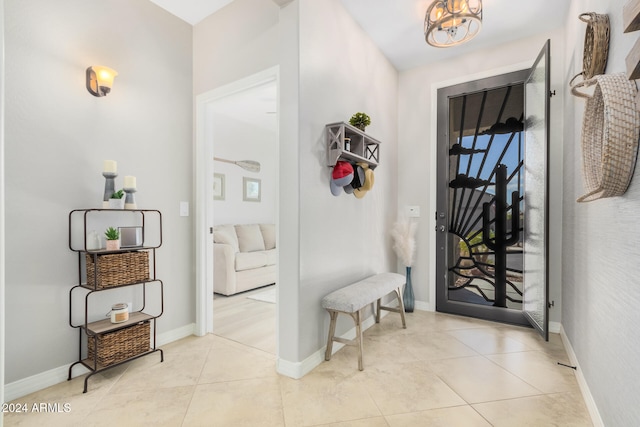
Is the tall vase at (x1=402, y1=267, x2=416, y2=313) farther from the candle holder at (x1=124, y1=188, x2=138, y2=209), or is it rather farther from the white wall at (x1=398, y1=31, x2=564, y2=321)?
the candle holder at (x1=124, y1=188, x2=138, y2=209)

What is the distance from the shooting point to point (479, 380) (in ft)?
6.39

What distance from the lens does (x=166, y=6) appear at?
253 cm

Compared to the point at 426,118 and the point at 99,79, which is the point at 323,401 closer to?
the point at 99,79

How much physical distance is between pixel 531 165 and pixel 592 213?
1.08 metres

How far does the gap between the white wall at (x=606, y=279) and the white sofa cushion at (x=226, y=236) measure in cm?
361

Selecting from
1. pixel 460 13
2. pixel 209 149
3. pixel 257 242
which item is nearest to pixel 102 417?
pixel 209 149

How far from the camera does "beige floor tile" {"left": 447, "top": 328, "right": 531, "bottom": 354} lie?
94.0 inches

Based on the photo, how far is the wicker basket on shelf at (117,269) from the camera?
6.37 feet

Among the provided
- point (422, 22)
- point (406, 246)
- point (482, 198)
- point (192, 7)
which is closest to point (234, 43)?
point (192, 7)

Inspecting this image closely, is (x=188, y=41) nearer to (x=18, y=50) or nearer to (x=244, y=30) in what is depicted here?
(x=244, y=30)

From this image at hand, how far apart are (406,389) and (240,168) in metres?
4.43

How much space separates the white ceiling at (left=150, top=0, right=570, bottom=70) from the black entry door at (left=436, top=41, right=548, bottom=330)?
1.27 feet

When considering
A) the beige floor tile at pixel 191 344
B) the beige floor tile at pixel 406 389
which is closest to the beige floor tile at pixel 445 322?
the beige floor tile at pixel 406 389

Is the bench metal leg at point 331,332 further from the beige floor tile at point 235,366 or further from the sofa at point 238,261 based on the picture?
the sofa at point 238,261
